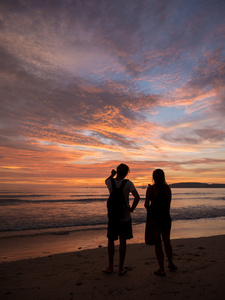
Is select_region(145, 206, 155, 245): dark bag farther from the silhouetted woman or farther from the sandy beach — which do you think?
the sandy beach

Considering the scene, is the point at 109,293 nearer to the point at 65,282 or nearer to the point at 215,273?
the point at 65,282

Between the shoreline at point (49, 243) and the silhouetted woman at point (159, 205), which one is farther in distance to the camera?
the shoreline at point (49, 243)

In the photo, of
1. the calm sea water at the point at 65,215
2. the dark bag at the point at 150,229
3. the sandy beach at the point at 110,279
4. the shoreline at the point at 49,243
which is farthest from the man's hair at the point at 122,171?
the calm sea water at the point at 65,215

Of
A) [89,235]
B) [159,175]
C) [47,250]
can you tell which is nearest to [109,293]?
[159,175]

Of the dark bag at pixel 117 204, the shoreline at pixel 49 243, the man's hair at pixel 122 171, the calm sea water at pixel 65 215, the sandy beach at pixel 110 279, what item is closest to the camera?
the sandy beach at pixel 110 279

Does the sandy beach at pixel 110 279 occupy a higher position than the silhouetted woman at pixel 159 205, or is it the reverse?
the silhouetted woman at pixel 159 205

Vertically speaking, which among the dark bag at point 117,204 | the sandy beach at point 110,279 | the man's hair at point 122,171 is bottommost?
the sandy beach at point 110,279

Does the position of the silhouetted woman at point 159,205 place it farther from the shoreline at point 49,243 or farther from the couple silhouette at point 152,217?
the shoreline at point 49,243

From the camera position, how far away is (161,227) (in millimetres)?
4055

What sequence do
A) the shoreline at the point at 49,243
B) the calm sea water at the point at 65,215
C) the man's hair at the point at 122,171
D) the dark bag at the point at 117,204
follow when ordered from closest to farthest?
the dark bag at the point at 117,204
the man's hair at the point at 122,171
the shoreline at the point at 49,243
the calm sea water at the point at 65,215

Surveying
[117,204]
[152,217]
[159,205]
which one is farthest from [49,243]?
[159,205]

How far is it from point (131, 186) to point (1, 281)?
11.5 feet

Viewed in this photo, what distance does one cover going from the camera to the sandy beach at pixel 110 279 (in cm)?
333

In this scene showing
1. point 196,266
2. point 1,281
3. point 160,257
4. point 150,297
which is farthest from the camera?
point 196,266
